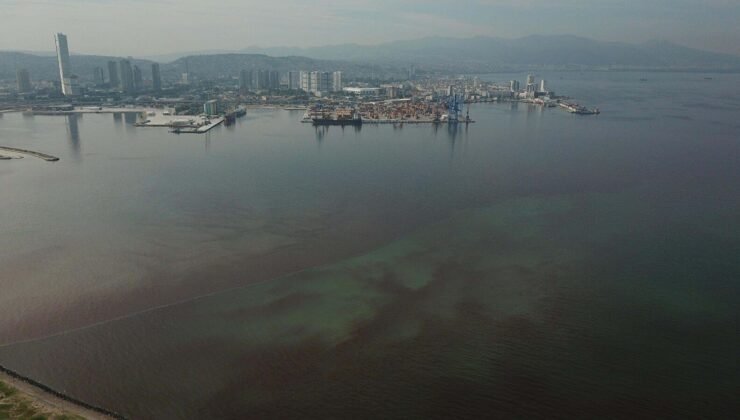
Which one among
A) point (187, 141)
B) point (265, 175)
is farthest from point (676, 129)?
point (187, 141)

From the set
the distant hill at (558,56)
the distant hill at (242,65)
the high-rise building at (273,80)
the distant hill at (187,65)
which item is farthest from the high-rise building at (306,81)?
the distant hill at (558,56)

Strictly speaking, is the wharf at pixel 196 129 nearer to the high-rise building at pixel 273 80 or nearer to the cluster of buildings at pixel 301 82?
the cluster of buildings at pixel 301 82

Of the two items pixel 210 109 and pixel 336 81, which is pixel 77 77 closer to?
pixel 210 109

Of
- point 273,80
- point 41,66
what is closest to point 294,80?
point 273,80

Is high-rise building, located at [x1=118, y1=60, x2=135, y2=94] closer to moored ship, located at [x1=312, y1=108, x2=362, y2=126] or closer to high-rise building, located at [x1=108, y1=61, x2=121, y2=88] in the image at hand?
high-rise building, located at [x1=108, y1=61, x2=121, y2=88]

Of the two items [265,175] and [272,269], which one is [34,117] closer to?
[265,175]

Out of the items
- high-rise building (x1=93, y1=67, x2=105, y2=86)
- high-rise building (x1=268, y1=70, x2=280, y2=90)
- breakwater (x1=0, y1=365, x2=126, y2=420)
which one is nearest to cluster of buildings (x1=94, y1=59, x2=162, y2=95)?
high-rise building (x1=93, y1=67, x2=105, y2=86)
